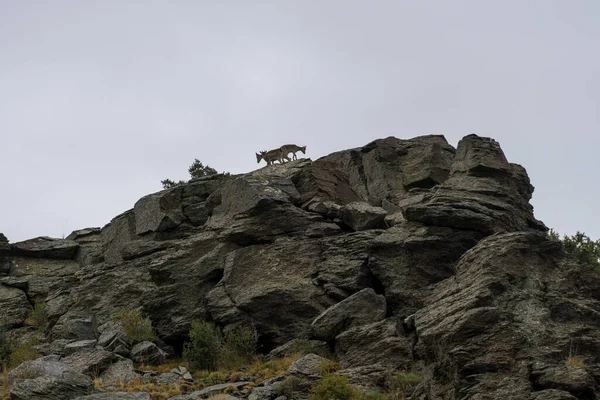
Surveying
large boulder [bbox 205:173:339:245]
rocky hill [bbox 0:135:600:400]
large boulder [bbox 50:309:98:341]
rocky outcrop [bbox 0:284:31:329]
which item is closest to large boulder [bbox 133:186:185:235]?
rocky hill [bbox 0:135:600:400]

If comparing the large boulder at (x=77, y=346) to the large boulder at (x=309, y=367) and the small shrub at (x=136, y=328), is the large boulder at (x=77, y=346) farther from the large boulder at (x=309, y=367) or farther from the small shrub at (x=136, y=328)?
the large boulder at (x=309, y=367)

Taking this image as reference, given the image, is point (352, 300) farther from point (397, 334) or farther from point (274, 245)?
point (274, 245)

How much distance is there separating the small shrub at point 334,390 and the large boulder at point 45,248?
83.9 feet

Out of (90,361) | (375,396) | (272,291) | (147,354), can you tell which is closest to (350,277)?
(272,291)

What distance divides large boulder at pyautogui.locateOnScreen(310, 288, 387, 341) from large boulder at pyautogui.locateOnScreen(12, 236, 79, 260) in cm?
2105

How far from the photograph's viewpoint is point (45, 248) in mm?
46406

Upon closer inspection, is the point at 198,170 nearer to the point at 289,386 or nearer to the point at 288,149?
the point at 288,149

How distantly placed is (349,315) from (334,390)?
5784 mm

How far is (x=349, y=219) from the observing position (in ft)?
121

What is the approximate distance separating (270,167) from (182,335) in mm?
12501

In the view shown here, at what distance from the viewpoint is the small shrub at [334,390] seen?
24766mm

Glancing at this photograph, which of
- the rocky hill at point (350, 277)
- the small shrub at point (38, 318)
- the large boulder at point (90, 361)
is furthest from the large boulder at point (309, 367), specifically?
the small shrub at point (38, 318)

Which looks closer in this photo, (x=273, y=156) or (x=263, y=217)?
(x=263, y=217)

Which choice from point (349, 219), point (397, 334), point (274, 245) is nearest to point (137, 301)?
point (274, 245)
